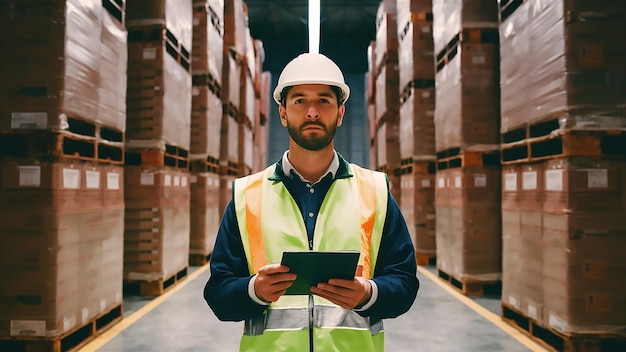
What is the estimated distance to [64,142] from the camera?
3.25m

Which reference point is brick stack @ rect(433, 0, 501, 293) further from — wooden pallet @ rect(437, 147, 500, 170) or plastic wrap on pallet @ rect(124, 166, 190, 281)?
plastic wrap on pallet @ rect(124, 166, 190, 281)

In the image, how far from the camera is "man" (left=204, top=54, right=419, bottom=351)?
4.57 ft

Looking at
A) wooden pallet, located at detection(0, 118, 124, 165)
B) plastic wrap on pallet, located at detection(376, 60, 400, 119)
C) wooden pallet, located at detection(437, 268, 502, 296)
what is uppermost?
plastic wrap on pallet, located at detection(376, 60, 400, 119)

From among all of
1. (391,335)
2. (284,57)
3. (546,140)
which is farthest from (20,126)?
(284,57)

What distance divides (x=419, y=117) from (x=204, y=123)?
3199 millimetres

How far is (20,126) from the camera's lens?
122 inches

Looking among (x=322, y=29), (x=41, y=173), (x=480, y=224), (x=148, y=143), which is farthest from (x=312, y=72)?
(x=322, y=29)

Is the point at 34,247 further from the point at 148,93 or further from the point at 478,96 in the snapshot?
the point at 478,96

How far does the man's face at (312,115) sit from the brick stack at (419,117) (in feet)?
18.4

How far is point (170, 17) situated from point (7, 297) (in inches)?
135

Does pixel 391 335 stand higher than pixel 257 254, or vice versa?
pixel 257 254

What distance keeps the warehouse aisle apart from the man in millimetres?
2226

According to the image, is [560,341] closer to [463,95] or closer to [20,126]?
[463,95]

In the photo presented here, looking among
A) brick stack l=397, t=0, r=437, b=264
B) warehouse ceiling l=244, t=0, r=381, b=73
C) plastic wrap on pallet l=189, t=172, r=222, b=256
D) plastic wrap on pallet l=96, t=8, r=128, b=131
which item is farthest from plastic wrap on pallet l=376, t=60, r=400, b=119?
warehouse ceiling l=244, t=0, r=381, b=73
